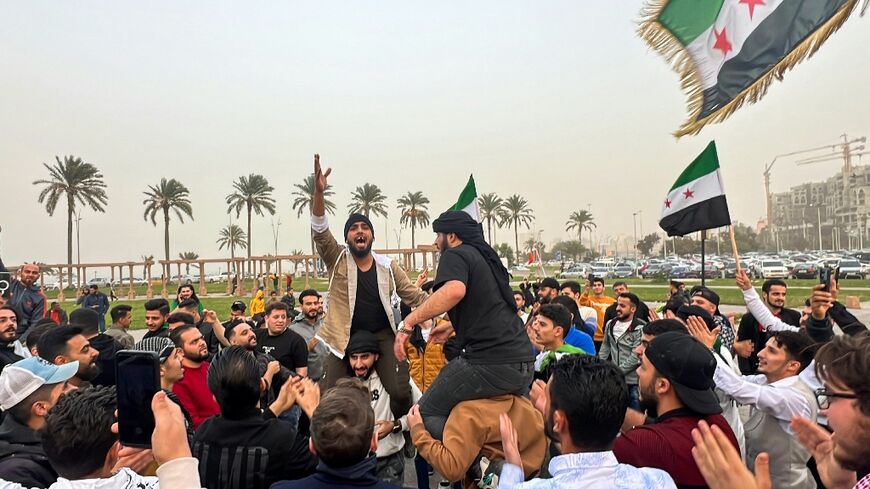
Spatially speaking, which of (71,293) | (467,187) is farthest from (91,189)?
(467,187)

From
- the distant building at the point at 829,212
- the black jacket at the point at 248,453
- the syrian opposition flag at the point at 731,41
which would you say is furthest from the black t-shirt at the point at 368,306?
the distant building at the point at 829,212

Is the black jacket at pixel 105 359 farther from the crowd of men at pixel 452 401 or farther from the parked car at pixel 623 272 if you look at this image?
the parked car at pixel 623 272

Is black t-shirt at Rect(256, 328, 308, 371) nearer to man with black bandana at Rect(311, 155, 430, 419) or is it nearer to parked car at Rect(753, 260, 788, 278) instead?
man with black bandana at Rect(311, 155, 430, 419)

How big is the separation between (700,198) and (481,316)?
16.8 ft

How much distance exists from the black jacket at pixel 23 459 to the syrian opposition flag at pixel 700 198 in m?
7.03

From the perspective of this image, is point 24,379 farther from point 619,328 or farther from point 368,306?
point 619,328

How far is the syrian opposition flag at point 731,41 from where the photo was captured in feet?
11.1

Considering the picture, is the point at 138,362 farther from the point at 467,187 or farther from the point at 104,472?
the point at 467,187

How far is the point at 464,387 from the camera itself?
10.2 ft

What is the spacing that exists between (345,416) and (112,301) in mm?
39536

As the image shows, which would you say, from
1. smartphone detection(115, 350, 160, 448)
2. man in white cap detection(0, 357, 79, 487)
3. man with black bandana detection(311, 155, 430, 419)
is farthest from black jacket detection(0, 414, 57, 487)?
man with black bandana detection(311, 155, 430, 419)

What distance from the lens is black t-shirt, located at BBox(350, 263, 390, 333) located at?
14.4 ft

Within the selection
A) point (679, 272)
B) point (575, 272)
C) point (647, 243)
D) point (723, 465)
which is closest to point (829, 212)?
point (647, 243)

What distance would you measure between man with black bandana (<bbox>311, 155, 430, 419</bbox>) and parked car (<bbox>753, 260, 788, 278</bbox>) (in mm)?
43332
